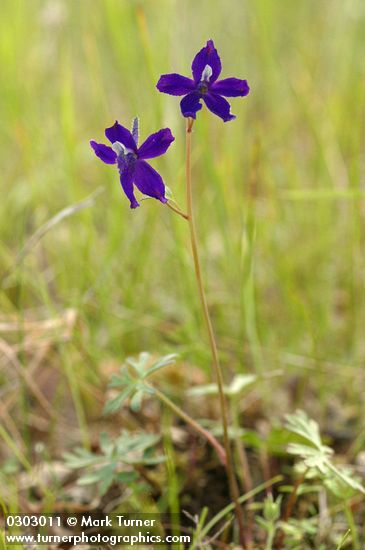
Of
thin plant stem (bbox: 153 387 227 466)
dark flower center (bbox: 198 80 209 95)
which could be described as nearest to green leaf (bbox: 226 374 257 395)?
thin plant stem (bbox: 153 387 227 466)

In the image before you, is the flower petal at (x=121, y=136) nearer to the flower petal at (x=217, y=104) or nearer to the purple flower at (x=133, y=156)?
the purple flower at (x=133, y=156)

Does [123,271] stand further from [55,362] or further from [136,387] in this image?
[136,387]

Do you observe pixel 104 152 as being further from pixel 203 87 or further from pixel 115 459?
pixel 115 459

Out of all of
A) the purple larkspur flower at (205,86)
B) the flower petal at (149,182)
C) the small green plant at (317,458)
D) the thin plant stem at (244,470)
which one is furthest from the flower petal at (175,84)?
the thin plant stem at (244,470)

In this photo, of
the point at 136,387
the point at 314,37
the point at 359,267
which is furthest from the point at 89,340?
the point at 314,37

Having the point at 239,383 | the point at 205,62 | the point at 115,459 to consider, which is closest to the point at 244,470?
the point at 239,383
